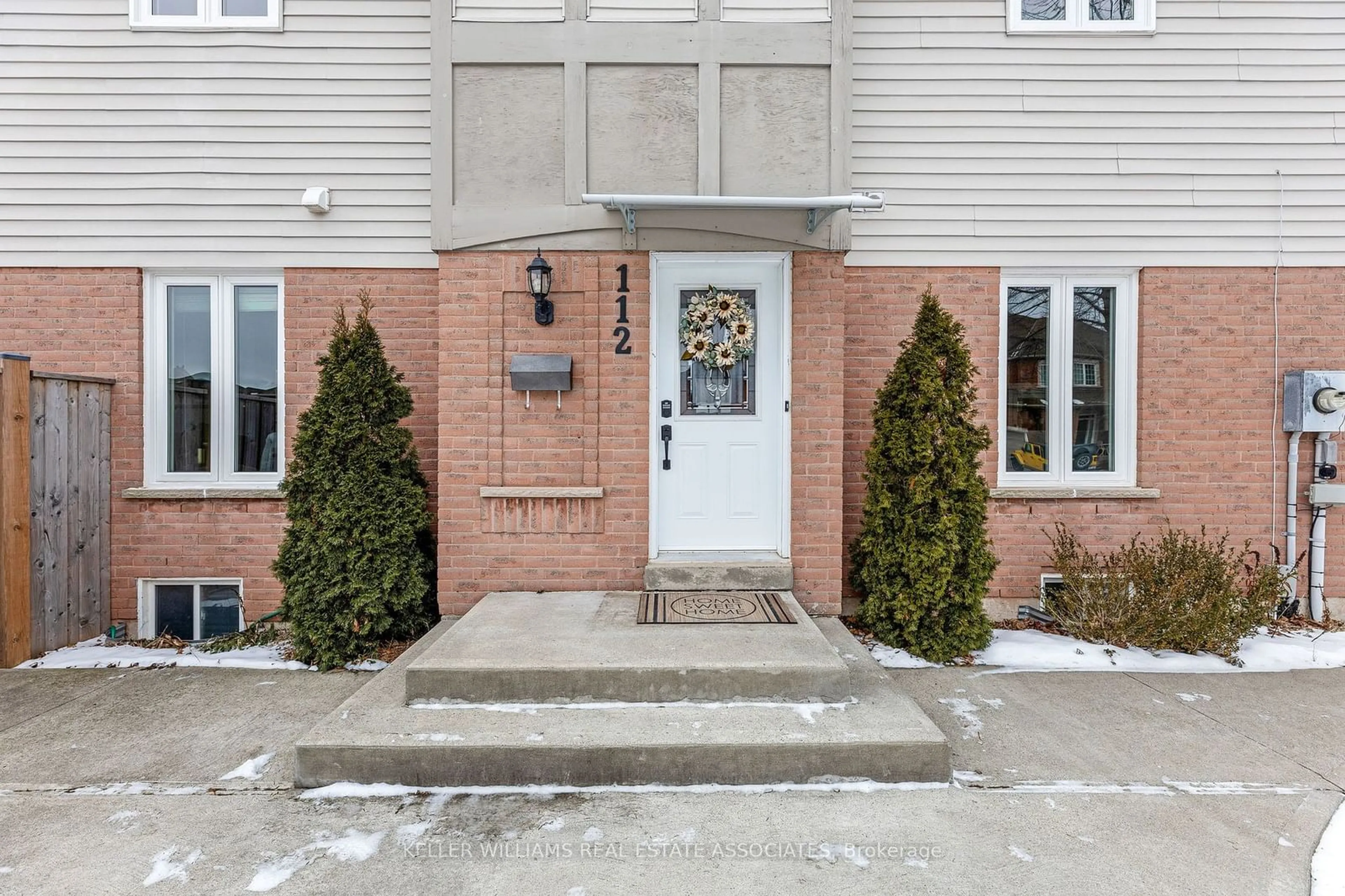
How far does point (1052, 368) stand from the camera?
5.29 metres

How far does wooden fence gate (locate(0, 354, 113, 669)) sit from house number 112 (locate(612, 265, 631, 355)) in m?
3.82

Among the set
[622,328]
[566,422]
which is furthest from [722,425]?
[566,422]

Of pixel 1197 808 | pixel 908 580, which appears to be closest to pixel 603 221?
pixel 908 580

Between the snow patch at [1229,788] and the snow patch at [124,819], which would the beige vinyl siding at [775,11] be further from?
the snow patch at [124,819]

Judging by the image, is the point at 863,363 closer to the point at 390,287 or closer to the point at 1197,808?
the point at 1197,808

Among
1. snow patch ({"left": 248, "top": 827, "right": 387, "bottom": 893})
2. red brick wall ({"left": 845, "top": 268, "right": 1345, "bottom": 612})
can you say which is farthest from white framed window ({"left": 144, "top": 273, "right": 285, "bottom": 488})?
red brick wall ({"left": 845, "top": 268, "right": 1345, "bottom": 612})

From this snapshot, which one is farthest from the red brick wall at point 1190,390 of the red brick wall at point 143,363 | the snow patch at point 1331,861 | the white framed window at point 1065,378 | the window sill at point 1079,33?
the red brick wall at point 143,363

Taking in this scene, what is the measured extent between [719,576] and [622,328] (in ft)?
5.96

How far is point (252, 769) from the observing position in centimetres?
307

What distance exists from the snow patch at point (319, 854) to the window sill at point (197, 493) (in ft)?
10.3

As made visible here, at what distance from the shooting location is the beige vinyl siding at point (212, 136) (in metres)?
4.96

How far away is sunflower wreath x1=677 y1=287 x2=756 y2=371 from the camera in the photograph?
15.2 ft

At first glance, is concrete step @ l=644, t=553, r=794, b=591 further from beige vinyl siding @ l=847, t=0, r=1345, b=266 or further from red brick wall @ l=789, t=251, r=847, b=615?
beige vinyl siding @ l=847, t=0, r=1345, b=266

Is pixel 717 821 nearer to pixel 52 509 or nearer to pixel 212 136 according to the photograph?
pixel 52 509
